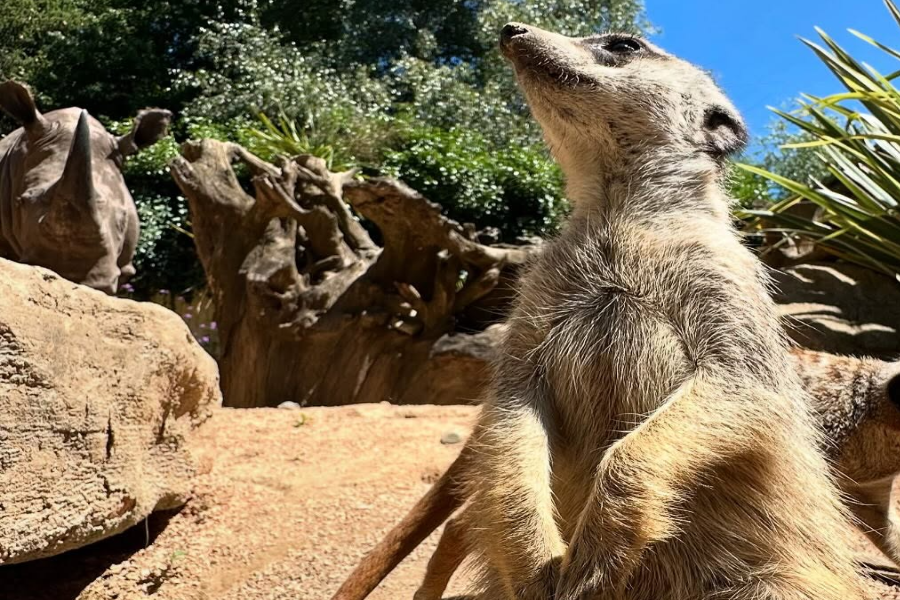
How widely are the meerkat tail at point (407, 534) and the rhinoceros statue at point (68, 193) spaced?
8.75 feet

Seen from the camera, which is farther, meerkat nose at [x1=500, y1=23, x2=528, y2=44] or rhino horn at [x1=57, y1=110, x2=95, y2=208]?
rhino horn at [x1=57, y1=110, x2=95, y2=208]

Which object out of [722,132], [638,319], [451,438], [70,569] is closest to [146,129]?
[451,438]

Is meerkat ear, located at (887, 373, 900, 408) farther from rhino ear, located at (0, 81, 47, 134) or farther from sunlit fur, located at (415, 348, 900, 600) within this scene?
rhino ear, located at (0, 81, 47, 134)

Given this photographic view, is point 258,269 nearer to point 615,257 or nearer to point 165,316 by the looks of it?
point 165,316

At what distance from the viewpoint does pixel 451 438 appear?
14.3 feet

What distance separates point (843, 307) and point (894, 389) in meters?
3.08

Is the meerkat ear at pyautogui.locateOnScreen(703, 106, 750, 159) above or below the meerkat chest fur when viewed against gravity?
above

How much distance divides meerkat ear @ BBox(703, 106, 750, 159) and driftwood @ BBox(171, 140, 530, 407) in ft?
15.9

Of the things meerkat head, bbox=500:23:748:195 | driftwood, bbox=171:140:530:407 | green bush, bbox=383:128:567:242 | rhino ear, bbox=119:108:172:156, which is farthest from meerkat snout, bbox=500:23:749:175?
green bush, bbox=383:128:567:242

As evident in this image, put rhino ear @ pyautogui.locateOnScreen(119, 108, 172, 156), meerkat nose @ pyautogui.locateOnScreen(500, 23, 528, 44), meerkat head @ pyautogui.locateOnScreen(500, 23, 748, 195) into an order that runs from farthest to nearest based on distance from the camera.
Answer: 1. rhino ear @ pyautogui.locateOnScreen(119, 108, 172, 156)
2. meerkat nose @ pyautogui.locateOnScreen(500, 23, 528, 44)
3. meerkat head @ pyautogui.locateOnScreen(500, 23, 748, 195)

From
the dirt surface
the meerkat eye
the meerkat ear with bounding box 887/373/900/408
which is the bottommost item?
the dirt surface

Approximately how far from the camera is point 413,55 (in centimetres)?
1534

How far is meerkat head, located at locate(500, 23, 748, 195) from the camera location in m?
2.12

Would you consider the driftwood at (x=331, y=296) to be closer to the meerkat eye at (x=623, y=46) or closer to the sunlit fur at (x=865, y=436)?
the sunlit fur at (x=865, y=436)
